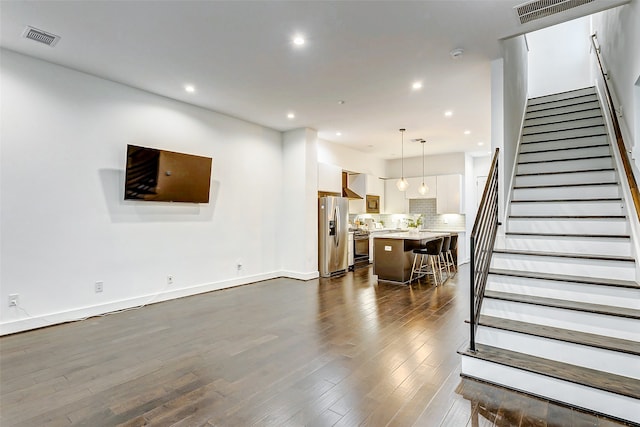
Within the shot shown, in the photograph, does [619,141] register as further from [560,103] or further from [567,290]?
[560,103]

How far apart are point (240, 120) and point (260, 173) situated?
3.40 feet

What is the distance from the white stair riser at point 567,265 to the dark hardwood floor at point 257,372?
901 mm

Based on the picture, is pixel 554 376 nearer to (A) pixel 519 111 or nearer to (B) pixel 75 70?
Answer: (A) pixel 519 111

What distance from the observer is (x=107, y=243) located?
4.12 meters

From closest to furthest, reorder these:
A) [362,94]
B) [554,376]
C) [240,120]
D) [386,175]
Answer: [554,376]
[362,94]
[240,120]
[386,175]

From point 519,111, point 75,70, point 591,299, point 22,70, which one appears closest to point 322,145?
point 519,111

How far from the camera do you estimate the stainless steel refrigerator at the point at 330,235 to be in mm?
6672

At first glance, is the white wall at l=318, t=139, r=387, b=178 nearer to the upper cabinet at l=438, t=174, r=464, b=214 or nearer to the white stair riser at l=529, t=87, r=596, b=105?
the upper cabinet at l=438, t=174, r=464, b=214

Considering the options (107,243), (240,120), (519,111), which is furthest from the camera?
(240,120)

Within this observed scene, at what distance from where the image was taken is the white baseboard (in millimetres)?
3482

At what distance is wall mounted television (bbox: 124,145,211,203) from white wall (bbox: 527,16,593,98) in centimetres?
685

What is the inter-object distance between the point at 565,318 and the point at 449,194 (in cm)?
642

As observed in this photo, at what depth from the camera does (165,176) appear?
4574mm

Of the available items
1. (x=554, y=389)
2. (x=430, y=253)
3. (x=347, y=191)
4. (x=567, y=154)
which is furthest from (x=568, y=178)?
(x=347, y=191)
